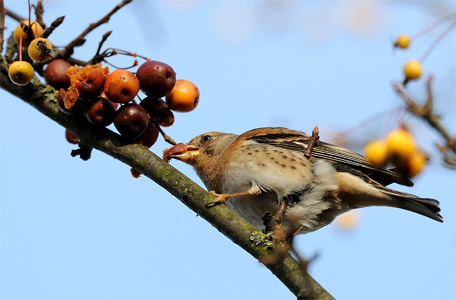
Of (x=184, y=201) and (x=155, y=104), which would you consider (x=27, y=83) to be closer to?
(x=155, y=104)

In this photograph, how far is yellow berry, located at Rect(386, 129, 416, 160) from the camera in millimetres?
2547

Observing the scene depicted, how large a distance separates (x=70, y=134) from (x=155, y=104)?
832 mm

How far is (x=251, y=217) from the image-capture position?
15.2ft

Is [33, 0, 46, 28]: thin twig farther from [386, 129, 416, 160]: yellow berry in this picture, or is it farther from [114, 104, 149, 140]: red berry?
[386, 129, 416, 160]: yellow berry

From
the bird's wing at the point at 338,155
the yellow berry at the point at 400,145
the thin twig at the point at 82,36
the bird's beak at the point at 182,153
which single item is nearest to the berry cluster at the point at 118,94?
the thin twig at the point at 82,36

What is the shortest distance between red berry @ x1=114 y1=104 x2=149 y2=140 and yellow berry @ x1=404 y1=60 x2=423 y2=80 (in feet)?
5.98

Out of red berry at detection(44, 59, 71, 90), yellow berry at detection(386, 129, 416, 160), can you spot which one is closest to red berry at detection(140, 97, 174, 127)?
red berry at detection(44, 59, 71, 90)

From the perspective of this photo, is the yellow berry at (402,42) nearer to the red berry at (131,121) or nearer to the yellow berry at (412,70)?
the yellow berry at (412,70)

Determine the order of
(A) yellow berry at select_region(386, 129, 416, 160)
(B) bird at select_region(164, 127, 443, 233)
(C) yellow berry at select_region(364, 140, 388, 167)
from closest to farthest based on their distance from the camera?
(A) yellow berry at select_region(386, 129, 416, 160) → (C) yellow berry at select_region(364, 140, 388, 167) → (B) bird at select_region(164, 127, 443, 233)

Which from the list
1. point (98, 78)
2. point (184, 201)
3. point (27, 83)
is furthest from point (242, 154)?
point (27, 83)

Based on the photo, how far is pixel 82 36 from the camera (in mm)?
4195

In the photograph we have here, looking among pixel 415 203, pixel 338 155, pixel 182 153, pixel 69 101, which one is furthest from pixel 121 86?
pixel 415 203

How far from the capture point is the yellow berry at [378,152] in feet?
8.79

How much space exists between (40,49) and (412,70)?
8.28 feet
